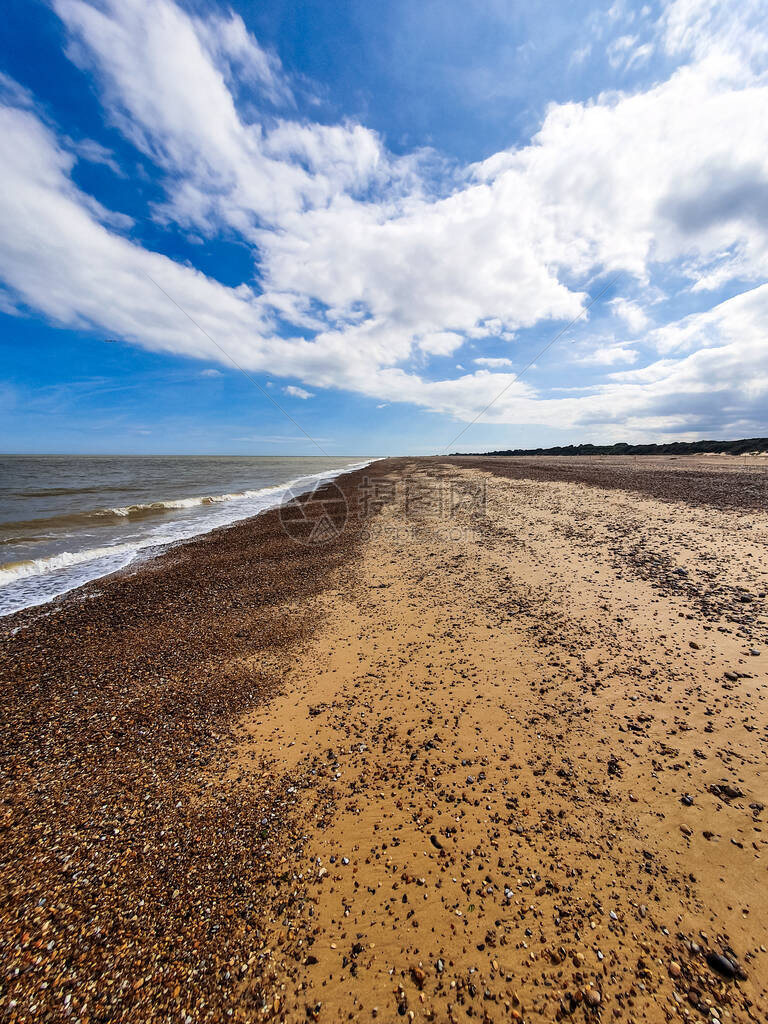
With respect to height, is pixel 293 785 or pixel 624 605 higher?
pixel 624 605

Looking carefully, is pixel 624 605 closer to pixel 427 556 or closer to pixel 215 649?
pixel 427 556

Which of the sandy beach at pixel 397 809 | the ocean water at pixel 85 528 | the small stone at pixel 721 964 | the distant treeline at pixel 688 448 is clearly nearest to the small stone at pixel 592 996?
the sandy beach at pixel 397 809

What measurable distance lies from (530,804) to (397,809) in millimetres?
1223

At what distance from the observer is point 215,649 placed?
636cm

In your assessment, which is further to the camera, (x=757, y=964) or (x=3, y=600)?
(x=3, y=600)

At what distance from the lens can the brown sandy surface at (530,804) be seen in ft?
7.42

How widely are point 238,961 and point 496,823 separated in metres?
2.11

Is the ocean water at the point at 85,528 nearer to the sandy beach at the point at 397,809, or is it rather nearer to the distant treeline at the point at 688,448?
the sandy beach at the point at 397,809

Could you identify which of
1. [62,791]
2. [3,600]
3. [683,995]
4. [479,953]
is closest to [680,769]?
[683,995]

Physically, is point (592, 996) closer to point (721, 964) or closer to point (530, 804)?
point (721, 964)

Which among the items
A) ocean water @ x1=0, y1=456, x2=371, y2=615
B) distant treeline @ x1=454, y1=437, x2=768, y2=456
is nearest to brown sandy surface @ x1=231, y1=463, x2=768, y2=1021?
ocean water @ x1=0, y1=456, x2=371, y2=615

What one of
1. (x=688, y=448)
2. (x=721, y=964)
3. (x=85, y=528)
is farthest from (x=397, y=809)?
(x=688, y=448)

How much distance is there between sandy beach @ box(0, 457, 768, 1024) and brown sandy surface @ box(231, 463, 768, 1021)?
2 cm

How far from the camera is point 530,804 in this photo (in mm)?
3342
